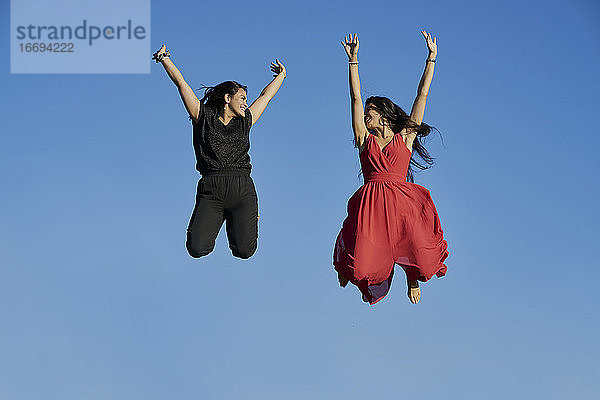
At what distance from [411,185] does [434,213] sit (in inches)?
17.1

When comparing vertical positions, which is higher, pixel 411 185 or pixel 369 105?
pixel 369 105

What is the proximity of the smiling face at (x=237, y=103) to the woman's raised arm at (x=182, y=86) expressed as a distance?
363 millimetres

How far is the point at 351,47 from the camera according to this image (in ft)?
44.6

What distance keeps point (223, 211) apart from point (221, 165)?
58 cm

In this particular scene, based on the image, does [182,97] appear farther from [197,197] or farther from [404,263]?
[404,263]

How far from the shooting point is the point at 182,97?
1377 cm

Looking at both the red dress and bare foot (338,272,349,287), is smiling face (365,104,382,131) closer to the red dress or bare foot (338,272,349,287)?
the red dress

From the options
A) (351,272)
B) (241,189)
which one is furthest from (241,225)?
(351,272)

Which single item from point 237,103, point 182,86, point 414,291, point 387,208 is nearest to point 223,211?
point 237,103

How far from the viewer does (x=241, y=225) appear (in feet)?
45.6

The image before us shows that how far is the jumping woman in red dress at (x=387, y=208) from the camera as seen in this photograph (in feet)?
44.4

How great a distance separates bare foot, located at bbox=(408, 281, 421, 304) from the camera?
13.8m

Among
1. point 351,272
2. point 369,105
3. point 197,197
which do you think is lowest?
point 351,272

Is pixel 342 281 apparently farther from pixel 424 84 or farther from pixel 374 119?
pixel 424 84
